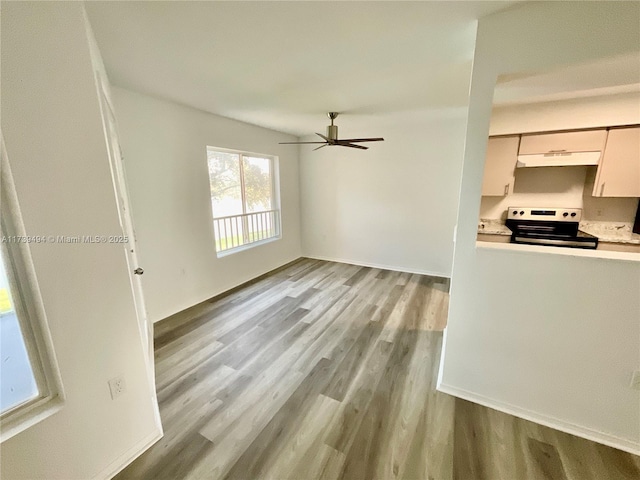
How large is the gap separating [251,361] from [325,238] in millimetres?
3439

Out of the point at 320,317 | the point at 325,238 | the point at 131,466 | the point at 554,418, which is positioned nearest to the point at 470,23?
the point at 554,418

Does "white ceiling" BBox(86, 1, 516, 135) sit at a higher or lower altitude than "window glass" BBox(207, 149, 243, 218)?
higher

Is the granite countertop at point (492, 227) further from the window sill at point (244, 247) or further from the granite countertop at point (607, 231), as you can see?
the window sill at point (244, 247)

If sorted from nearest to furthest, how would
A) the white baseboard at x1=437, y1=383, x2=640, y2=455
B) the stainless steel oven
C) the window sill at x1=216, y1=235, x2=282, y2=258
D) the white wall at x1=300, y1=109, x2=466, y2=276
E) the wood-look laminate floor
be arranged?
the wood-look laminate floor, the white baseboard at x1=437, y1=383, x2=640, y2=455, the stainless steel oven, the window sill at x1=216, y1=235, x2=282, y2=258, the white wall at x1=300, y1=109, x2=466, y2=276

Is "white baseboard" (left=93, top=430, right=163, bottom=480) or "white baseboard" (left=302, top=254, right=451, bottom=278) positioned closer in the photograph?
"white baseboard" (left=93, top=430, right=163, bottom=480)

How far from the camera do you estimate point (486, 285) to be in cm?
176

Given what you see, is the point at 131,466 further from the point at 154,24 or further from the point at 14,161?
the point at 154,24

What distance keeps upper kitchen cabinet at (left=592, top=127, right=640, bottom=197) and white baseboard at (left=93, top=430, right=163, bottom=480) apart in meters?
4.56

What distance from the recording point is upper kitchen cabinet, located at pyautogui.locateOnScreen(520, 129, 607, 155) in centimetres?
270

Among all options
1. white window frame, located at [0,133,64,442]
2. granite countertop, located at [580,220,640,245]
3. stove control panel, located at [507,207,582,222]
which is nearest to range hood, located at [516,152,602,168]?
stove control panel, located at [507,207,582,222]

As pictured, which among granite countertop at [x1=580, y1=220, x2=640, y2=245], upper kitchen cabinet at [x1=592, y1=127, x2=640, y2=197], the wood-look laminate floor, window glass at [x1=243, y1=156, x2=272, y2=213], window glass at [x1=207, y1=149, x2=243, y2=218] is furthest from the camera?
window glass at [x1=243, y1=156, x2=272, y2=213]

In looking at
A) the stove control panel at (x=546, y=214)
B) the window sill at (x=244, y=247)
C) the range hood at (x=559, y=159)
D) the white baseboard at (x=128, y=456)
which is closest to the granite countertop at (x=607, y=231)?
the stove control panel at (x=546, y=214)

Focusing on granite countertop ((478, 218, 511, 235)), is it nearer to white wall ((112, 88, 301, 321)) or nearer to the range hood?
the range hood

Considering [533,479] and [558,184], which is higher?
[558,184]
